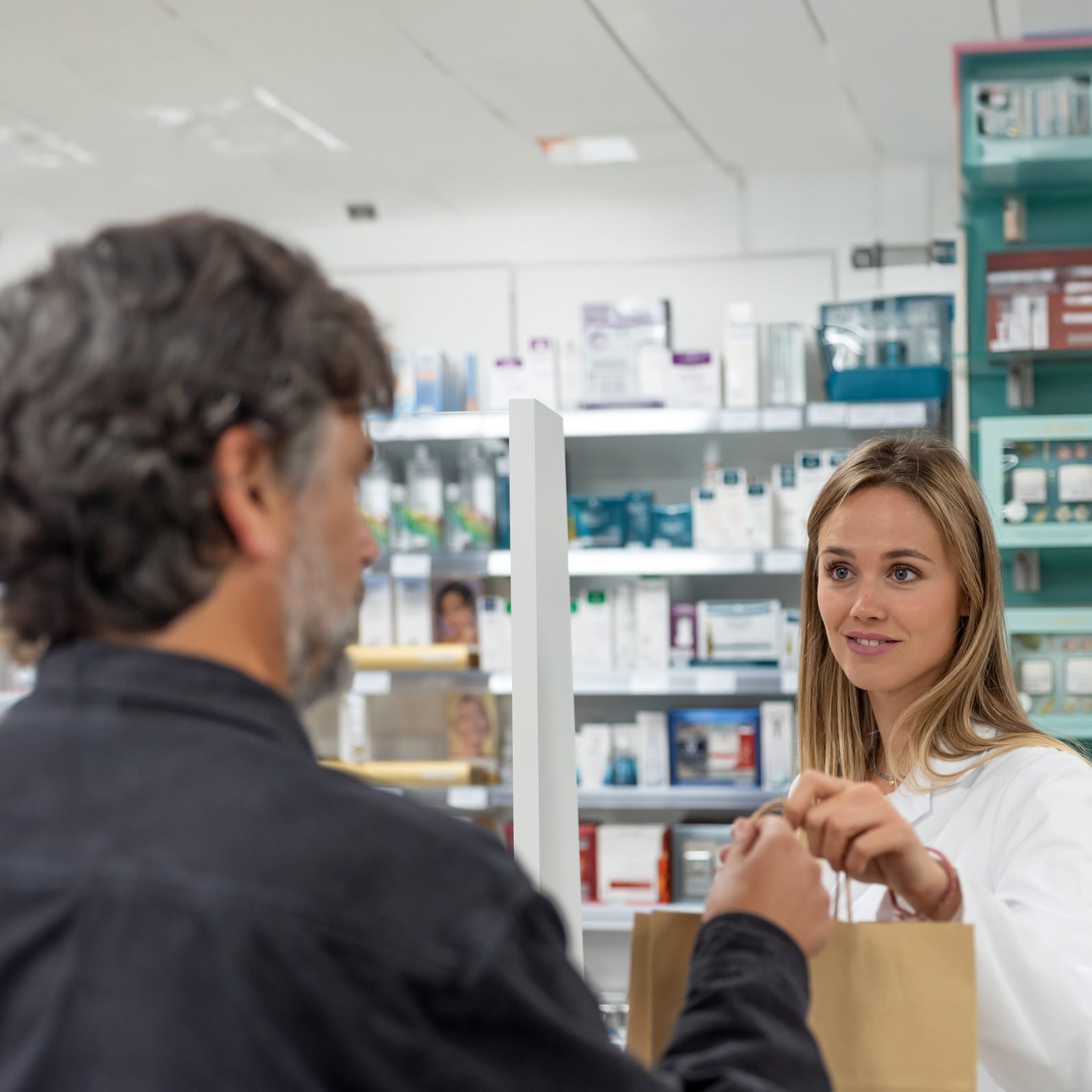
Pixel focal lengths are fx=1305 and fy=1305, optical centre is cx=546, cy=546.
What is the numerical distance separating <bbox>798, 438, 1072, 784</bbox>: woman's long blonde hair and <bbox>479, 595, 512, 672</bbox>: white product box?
8.46 ft

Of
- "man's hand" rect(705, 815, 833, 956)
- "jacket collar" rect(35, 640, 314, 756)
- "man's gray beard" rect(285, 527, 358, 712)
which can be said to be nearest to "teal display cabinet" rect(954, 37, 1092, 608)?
"man's hand" rect(705, 815, 833, 956)

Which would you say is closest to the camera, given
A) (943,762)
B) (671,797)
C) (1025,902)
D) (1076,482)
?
(1025,902)

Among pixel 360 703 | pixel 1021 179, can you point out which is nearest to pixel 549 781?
pixel 1021 179

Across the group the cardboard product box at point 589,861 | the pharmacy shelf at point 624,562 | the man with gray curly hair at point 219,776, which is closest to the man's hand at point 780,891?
the man with gray curly hair at point 219,776

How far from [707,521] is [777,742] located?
30.6 inches

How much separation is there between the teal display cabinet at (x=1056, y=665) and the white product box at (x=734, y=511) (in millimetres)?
969

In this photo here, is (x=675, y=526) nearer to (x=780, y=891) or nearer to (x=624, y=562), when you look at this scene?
(x=624, y=562)

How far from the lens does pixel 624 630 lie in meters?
4.46

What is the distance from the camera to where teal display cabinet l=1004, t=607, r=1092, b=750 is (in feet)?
11.6

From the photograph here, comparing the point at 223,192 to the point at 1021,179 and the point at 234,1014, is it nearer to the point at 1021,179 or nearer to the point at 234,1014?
the point at 1021,179

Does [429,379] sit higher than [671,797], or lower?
higher

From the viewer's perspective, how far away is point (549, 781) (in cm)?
134

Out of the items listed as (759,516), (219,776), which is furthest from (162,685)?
(759,516)

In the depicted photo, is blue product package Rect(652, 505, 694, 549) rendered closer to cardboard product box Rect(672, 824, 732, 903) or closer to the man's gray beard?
cardboard product box Rect(672, 824, 732, 903)
